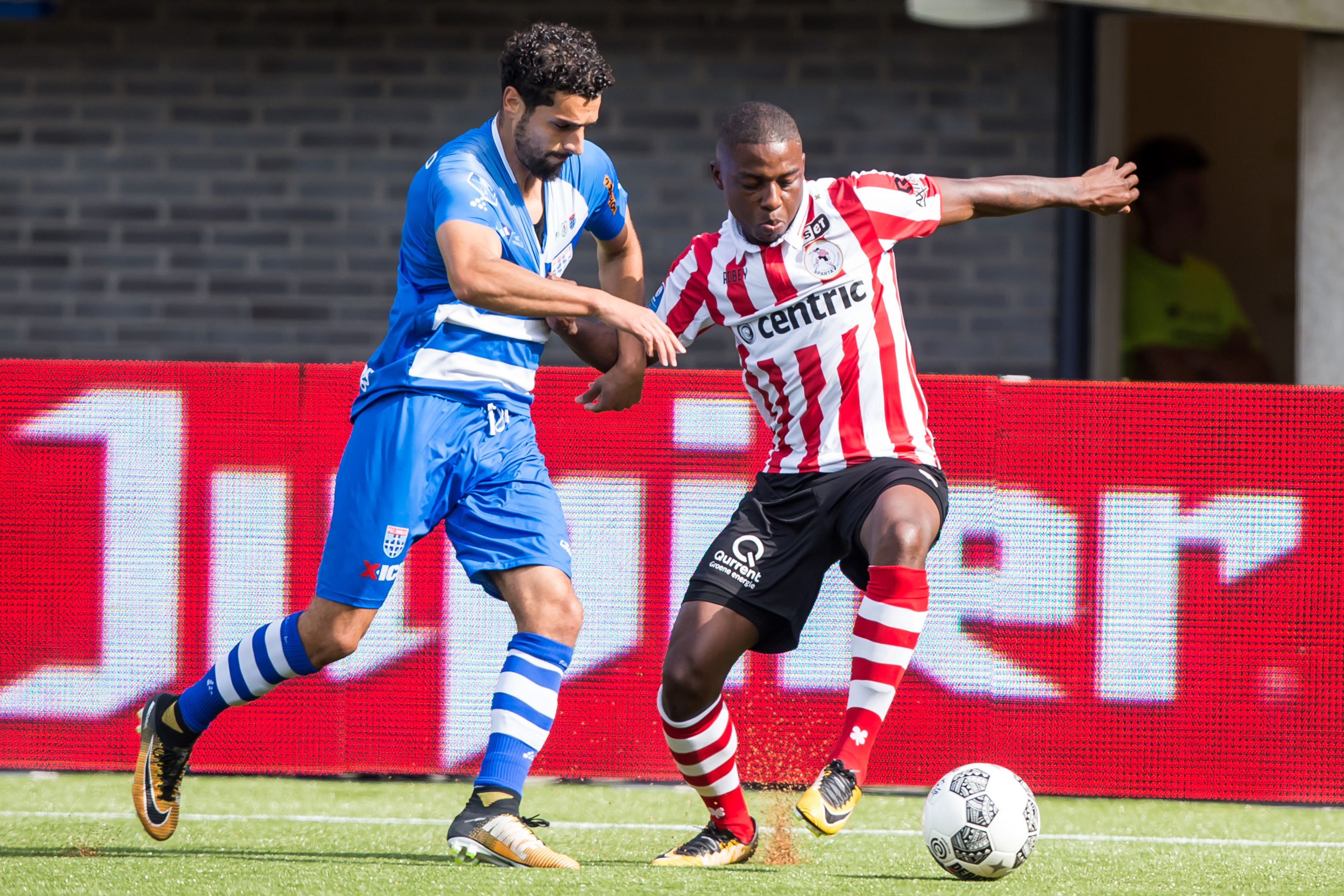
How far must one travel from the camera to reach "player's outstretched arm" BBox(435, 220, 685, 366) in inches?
159

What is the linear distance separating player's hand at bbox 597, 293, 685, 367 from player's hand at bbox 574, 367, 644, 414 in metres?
0.47

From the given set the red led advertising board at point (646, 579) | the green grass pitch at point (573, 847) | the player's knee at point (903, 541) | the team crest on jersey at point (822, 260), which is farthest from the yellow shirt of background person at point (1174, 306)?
the player's knee at point (903, 541)

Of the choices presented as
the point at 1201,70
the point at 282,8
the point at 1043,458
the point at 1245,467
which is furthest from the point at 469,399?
the point at 1201,70

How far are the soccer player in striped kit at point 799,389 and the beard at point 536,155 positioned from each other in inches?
18.1

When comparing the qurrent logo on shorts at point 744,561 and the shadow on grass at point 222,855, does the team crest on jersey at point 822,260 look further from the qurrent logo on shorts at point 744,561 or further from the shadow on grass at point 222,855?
the shadow on grass at point 222,855

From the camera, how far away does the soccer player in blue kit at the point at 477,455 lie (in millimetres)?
4156

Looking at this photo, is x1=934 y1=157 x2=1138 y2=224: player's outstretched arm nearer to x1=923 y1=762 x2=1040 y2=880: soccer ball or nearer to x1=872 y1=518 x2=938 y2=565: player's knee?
x1=872 y1=518 x2=938 y2=565: player's knee

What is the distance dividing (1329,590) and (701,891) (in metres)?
3.03

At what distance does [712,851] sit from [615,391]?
4.47 ft

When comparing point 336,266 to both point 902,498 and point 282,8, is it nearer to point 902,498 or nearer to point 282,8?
point 282,8

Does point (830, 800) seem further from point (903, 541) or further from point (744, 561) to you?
point (744, 561)

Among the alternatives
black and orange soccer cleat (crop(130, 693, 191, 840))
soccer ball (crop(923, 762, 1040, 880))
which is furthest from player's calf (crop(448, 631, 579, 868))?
soccer ball (crop(923, 762, 1040, 880))

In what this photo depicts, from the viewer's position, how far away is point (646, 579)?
594 centimetres

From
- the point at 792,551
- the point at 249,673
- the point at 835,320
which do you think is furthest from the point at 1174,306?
the point at 249,673
